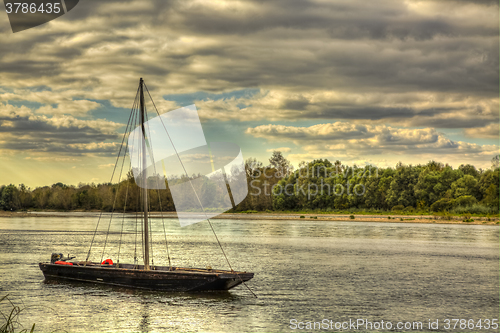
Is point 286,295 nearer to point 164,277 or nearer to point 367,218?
point 164,277

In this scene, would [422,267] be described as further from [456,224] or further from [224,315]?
[456,224]

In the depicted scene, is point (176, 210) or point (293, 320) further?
point (176, 210)

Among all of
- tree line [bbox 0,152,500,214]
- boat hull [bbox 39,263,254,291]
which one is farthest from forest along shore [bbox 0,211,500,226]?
boat hull [bbox 39,263,254,291]

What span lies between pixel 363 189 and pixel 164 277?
5277 inches

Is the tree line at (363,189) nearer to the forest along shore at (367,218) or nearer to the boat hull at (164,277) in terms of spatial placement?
the forest along shore at (367,218)

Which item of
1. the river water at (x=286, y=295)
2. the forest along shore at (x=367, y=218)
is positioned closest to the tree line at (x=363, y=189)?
the forest along shore at (x=367, y=218)

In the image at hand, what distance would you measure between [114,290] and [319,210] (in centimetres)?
13516

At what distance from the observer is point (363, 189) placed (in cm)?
15925

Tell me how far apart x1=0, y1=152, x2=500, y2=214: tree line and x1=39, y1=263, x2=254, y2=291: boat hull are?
85.8m

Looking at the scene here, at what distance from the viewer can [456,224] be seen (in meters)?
117

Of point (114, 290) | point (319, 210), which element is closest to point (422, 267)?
point (114, 290)

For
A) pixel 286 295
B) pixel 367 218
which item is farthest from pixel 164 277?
pixel 367 218

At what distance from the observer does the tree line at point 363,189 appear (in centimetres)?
13100

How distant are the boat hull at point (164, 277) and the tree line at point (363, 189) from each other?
85785 millimetres
